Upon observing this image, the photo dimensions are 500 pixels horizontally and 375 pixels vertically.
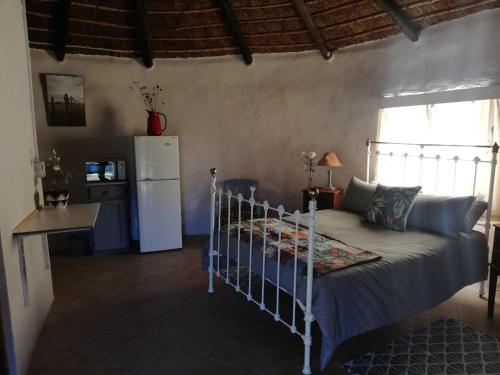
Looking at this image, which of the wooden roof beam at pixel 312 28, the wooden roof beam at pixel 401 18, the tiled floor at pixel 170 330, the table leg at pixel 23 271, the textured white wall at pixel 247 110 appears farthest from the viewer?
the textured white wall at pixel 247 110

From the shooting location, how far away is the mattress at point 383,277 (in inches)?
88.4

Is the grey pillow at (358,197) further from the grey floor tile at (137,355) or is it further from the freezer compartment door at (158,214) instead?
the grey floor tile at (137,355)

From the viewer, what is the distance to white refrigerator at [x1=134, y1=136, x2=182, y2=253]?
4.48 metres

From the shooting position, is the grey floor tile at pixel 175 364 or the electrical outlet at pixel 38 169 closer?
the grey floor tile at pixel 175 364

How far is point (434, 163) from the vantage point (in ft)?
13.4

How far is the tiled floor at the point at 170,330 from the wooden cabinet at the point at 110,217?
0.68 metres

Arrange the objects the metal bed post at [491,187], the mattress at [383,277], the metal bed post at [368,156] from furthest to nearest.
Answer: the metal bed post at [368,156], the metal bed post at [491,187], the mattress at [383,277]

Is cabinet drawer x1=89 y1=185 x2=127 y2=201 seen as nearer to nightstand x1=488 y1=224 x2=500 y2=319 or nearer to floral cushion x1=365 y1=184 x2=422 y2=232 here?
floral cushion x1=365 y1=184 x2=422 y2=232

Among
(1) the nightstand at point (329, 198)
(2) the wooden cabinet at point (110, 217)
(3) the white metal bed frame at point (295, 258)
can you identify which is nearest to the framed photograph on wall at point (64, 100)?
(2) the wooden cabinet at point (110, 217)

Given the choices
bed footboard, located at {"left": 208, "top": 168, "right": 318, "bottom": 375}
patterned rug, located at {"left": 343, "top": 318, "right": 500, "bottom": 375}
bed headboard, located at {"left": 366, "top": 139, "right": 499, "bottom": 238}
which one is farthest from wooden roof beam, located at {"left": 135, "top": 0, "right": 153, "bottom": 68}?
patterned rug, located at {"left": 343, "top": 318, "right": 500, "bottom": 375}

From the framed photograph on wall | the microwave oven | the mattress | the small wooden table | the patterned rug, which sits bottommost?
the patterned rug

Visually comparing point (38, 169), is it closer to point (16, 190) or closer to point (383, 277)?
point (16, 190)

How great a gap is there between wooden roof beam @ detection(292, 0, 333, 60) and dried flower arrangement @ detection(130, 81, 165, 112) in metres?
2.14

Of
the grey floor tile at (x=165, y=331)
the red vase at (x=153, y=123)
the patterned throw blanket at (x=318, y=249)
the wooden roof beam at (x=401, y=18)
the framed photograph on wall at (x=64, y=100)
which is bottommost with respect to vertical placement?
the grey floor tile at (x=165, y=331)
